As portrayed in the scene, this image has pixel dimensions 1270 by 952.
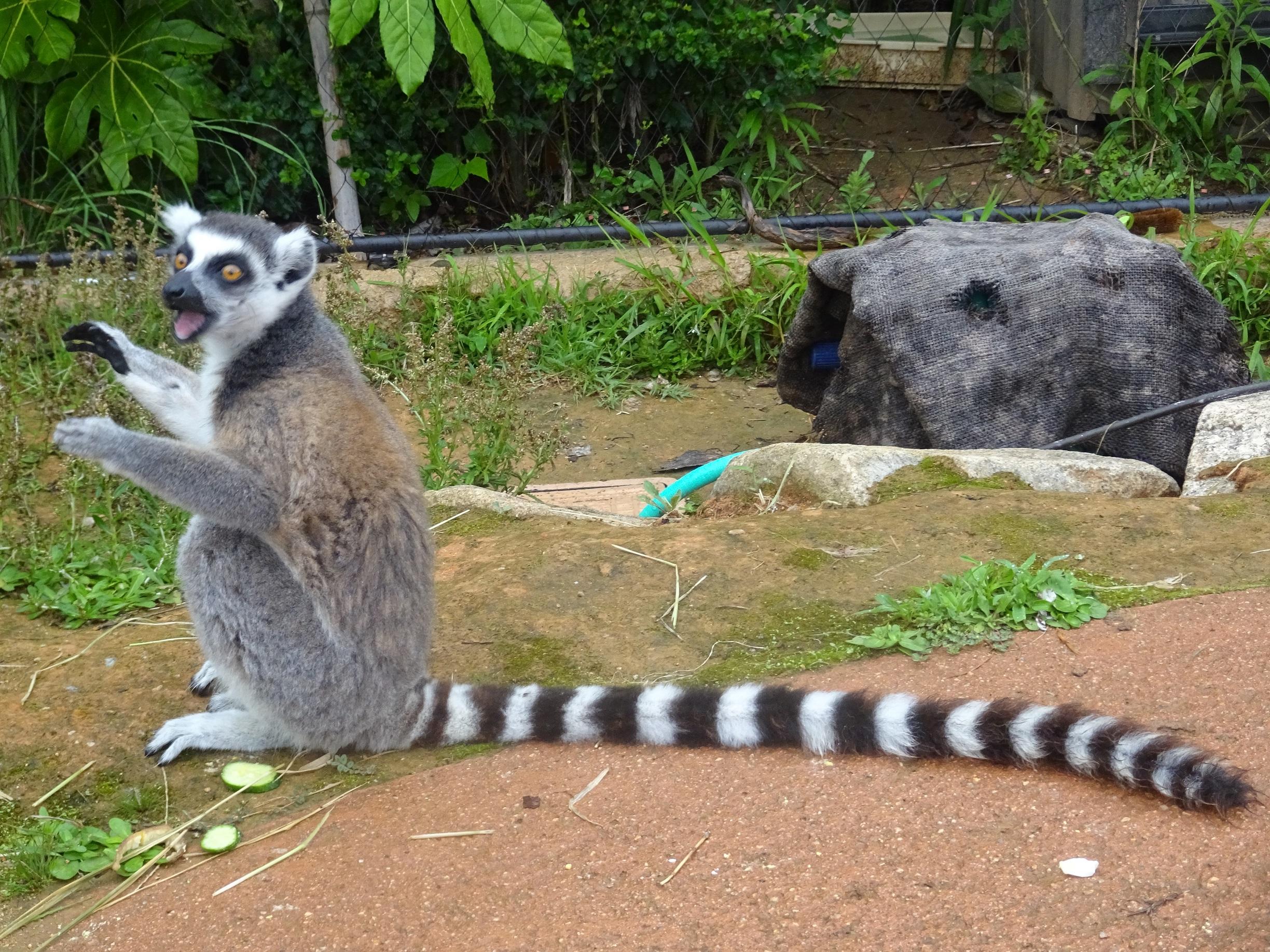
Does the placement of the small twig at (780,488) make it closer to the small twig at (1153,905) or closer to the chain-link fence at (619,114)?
the small twig at (1153,905)

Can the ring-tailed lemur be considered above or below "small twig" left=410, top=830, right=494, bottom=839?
above

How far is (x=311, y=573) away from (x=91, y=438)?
2.00 feet

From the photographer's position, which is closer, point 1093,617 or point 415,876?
point 415,876

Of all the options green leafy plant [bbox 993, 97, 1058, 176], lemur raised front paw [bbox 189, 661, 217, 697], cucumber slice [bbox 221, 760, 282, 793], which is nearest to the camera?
cucumber slice [bbox 221, 760, 282, 793]

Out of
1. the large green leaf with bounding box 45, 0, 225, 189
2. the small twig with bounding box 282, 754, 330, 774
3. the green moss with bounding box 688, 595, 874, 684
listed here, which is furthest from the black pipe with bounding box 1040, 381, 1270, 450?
the large green leaf with bounding box 45, 0, 225, 189

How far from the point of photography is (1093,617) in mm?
3094

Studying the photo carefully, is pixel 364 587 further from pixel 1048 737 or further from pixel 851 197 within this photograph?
pixel 851 197

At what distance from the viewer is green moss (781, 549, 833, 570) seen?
3518mm

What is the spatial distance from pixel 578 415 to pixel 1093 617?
12.0 ft

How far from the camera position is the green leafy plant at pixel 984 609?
3047 millimetres

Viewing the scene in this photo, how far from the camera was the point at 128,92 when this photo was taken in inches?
265

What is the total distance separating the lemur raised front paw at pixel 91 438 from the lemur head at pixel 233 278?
11.7 inches

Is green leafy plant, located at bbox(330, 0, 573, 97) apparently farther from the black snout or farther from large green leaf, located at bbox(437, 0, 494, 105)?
the black snout

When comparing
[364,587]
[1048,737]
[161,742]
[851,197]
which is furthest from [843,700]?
[851,197]
